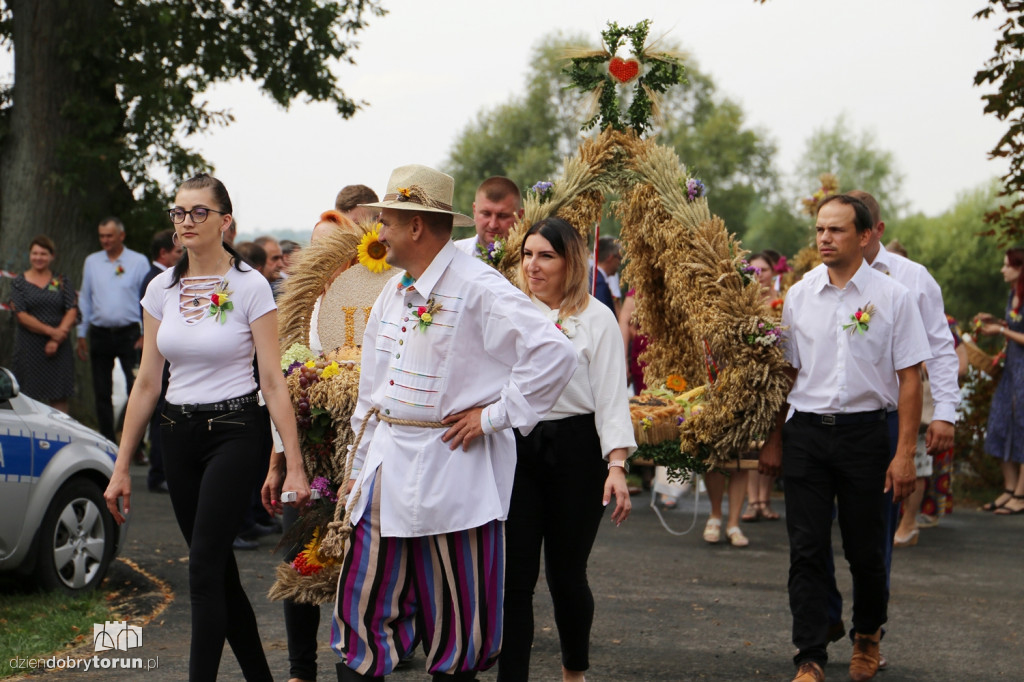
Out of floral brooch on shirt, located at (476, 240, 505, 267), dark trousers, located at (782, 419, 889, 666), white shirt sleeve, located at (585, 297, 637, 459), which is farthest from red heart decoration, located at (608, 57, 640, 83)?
dark trousers, located at (782, 419, 889, 666)

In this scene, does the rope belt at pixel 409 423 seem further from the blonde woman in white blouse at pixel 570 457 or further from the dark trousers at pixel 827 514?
the dark trousers at pixel 827 514

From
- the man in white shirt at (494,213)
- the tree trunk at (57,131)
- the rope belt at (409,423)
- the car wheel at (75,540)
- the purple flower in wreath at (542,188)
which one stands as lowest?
the car wheel at (75,540)

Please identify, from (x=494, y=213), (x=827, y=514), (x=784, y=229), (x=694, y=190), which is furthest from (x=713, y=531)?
(x=784, y=229)

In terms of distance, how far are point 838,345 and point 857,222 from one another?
0.61m

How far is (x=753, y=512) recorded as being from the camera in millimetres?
11414

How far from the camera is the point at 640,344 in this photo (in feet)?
38.1

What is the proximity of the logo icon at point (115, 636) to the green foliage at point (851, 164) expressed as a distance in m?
78.9

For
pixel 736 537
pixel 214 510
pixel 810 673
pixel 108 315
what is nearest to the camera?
pixel 214 510

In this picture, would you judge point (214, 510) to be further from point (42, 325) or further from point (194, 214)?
point (42, 325)

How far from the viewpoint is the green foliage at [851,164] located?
82312 mm

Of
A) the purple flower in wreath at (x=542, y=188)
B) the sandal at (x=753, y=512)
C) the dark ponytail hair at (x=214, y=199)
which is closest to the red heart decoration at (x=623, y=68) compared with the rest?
the purple flower in wreath at (x=542, y=188)

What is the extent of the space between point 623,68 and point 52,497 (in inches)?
167

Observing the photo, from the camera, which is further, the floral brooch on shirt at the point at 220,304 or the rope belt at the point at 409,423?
the floral brooch on shirt at the point at 220,304

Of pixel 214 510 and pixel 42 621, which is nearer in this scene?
pixel 214 510
